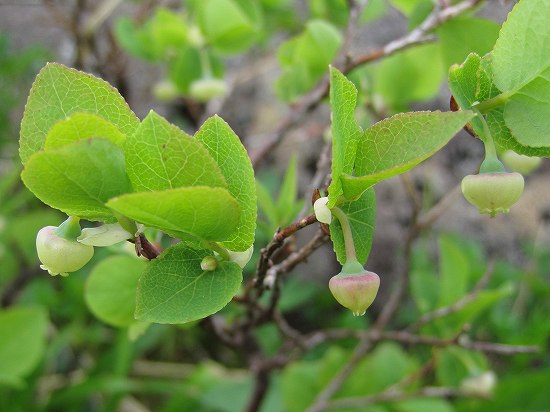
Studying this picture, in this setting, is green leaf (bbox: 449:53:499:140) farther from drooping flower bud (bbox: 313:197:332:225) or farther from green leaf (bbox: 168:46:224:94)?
green leaf (bbox: 168:46:224:94)

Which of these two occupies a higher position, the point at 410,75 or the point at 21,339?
the point at 410,75

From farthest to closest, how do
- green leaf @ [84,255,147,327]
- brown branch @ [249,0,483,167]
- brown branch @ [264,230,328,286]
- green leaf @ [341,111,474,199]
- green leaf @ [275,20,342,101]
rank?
green leaf @ [275,20,342,101]
brown branch @ [249,0,483,167]
green leaf @ [84,255,147,327]
brown branch @ [264,230,328,286]
green leaf @ [341,111,474,199]

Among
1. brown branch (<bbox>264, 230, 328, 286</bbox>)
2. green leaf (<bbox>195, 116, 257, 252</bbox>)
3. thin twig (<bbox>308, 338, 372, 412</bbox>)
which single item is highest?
green leaf (<bbox>195, 116, 257, 252</bbox>)

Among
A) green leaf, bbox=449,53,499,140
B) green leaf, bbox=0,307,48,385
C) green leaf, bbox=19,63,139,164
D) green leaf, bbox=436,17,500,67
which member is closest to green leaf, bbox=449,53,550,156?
green leaf, bbox=449,53,499,140

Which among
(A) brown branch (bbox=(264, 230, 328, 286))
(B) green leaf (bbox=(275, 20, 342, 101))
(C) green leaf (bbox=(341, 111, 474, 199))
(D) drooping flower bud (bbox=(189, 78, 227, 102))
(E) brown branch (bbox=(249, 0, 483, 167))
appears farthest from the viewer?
(D) drooping flower bud (bbox=(189, 78, 227, 102))

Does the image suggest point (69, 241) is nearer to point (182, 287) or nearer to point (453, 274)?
point (182, 287)

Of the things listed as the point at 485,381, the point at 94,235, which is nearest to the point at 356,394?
the point at 485,381

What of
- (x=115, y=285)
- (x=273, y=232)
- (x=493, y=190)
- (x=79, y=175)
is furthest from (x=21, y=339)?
(x=493, y=190)
